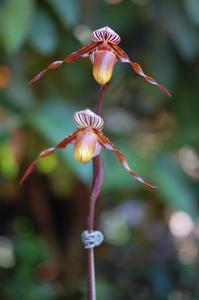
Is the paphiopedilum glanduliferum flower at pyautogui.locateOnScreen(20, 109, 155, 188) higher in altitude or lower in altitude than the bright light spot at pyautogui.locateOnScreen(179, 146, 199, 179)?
lower

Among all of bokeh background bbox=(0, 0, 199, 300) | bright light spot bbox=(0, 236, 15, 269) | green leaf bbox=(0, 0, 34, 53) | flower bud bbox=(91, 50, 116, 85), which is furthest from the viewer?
bright light spot bbox=(0, 236, 15, 269)

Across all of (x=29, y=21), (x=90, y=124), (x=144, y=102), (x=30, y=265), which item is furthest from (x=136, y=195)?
(x=90, y=124)

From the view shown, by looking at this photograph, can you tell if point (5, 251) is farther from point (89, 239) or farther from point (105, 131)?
point (89, 239)

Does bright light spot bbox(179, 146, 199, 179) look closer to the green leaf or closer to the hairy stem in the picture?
the green leaf

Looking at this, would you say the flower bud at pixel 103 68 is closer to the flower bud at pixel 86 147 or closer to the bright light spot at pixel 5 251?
the flower bud at pixel 86 147

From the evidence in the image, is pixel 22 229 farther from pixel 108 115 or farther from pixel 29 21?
pixel 29 21

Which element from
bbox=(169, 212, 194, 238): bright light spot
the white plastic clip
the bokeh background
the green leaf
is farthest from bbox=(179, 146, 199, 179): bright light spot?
the white plastic clip
